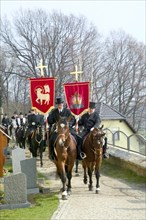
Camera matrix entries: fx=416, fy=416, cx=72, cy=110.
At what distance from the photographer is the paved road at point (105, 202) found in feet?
29.6

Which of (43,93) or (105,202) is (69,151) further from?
(43,93)

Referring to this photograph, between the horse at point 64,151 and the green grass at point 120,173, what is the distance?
9.68 feet

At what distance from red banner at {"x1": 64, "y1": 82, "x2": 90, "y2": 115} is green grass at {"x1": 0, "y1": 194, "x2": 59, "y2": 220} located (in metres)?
3.95

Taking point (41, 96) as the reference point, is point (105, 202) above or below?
below

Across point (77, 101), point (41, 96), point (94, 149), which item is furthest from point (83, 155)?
point (77, 101)

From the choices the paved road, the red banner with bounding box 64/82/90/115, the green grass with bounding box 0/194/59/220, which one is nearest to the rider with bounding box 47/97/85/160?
the paved road

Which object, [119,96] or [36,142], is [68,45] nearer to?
[119,96]

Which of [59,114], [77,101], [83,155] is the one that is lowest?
[83,155]

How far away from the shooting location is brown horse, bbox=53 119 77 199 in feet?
35.5

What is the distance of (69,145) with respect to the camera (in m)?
11.2

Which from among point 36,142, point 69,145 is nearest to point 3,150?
point 69,145

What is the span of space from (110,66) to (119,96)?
165 inches

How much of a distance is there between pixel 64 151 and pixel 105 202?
1746mm

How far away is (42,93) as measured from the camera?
1277 centimetres
